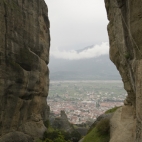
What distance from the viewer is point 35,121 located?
24.0 meters

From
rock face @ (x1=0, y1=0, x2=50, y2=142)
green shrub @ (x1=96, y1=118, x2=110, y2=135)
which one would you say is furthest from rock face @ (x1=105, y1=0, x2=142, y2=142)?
rock face @ (x1=0, y1=0, x2=50, y2=142)

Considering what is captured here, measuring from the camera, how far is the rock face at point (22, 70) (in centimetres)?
2044

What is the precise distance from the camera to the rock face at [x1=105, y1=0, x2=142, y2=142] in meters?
8.37

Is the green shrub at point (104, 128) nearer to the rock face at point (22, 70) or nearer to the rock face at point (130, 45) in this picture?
the rock face at point (130, 45)

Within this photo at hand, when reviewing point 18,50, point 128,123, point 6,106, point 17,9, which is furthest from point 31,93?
point 128,123

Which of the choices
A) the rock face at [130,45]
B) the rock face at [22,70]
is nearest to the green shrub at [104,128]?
the rock face at [130,45]

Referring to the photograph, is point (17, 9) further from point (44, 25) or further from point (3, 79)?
point (3, 79)

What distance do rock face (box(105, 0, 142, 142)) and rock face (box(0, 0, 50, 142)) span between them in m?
11.2

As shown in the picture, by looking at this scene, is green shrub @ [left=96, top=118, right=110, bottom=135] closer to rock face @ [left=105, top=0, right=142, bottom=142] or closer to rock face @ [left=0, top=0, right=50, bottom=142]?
rock face @ [left=105, top=0, right=142, bottom=142]

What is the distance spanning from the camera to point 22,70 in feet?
70.7

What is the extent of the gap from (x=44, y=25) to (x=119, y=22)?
17666 millimetres

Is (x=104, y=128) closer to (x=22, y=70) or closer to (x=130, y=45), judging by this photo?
(x=130, y=45)

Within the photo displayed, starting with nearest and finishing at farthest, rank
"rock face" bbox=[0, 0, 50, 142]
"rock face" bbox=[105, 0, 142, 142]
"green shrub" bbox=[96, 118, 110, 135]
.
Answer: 1. "rock face" bbox=[105, 0, 142, 142]
2. "green shrub" bbox=[96, 118, 110, 135]
3. "rock face" bbox=[0, 0, 50, 142]

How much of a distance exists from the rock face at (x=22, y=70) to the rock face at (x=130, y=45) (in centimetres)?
1118
